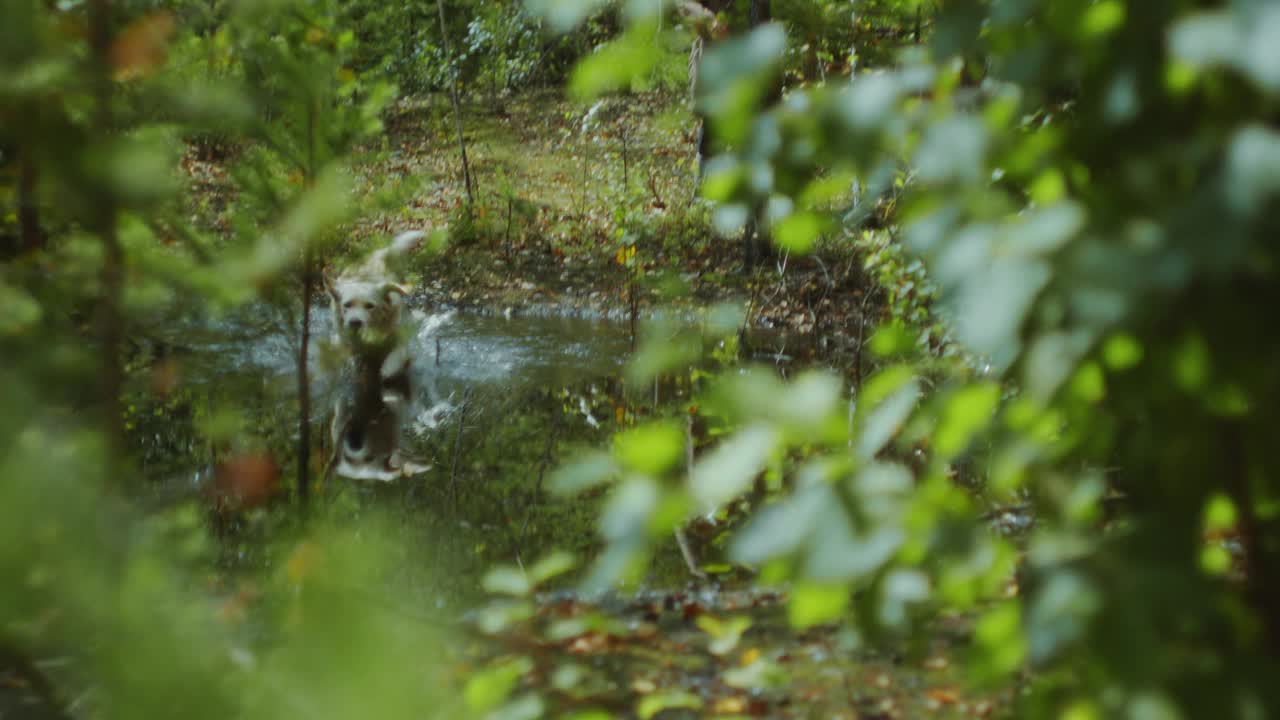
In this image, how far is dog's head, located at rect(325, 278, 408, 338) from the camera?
730 cm

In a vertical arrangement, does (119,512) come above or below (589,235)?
below

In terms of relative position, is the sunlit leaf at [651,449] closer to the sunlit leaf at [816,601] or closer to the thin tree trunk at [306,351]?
the sunlit leaf at [816,601]

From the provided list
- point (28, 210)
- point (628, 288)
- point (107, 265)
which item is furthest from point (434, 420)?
point (107, 265)

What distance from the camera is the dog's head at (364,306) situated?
7301mm

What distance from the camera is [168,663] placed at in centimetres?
70

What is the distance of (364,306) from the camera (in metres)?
7.32

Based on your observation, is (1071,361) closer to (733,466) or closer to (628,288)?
(733,466)

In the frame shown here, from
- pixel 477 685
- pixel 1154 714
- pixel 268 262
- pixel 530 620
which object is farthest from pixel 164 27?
pixel 530 620

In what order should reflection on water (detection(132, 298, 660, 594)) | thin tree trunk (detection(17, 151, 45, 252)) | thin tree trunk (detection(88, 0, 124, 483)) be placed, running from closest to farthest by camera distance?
thin tree trunk (detection(88, 0, 124, 483)) → thin tree trunk (detection(17, 151, 45, 252)) → reflection on water (detection(132, 298, 660, 594))

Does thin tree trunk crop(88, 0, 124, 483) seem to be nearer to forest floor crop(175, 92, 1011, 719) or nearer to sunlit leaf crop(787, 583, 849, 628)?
forest floor crop(175, 92, 1011, 719)

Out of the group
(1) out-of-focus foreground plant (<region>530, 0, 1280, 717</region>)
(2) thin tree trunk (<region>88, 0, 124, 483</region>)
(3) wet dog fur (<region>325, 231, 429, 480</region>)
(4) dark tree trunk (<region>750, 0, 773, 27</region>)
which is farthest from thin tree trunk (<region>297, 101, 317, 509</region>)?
(4) dark tree trunk (<region>750, 0, 773, 27</region>)

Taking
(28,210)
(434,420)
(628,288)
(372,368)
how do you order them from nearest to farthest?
(28,210)
(434,420)
(372,368)
(628,288)

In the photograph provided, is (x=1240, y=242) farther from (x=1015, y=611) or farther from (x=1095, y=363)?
(x=1015, y=611)

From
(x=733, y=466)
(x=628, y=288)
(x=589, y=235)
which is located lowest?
(x=733, y=466)
